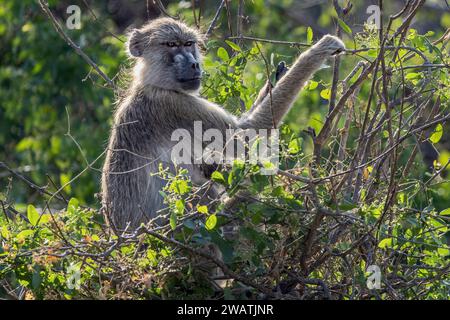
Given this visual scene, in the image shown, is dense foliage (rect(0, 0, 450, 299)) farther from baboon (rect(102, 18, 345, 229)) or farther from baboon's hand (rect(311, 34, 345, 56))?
baboon (rect(102, 18, 345, 229))

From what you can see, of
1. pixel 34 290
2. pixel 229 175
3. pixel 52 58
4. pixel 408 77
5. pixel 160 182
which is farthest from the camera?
pixel 52 58

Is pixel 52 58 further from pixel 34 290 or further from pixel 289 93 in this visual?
pixel 34 290

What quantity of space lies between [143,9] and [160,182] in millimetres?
7015

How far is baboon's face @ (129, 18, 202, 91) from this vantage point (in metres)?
6.39

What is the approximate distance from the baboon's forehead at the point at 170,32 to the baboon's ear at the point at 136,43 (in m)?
0.05

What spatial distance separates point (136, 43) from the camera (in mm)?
6758

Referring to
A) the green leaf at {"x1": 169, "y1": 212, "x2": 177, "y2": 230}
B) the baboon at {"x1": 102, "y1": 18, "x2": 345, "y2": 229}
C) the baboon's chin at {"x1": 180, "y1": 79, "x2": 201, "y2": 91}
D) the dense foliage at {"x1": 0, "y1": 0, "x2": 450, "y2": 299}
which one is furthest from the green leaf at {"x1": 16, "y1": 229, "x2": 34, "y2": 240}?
the baboon's chin at {"x1": 180, "y1": 79, "x2": 201, "y2": 91}

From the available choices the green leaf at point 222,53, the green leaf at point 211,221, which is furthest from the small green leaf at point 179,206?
the green leaf at point 222,53

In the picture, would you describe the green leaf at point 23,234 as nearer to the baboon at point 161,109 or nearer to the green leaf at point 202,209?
the green leaf at point 202,209

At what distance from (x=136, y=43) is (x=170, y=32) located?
0.30m

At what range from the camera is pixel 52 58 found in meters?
10.3

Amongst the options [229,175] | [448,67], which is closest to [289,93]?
[448,67]

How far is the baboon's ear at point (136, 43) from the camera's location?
6730mm

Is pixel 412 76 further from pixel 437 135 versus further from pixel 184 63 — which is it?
pixel 184 63
